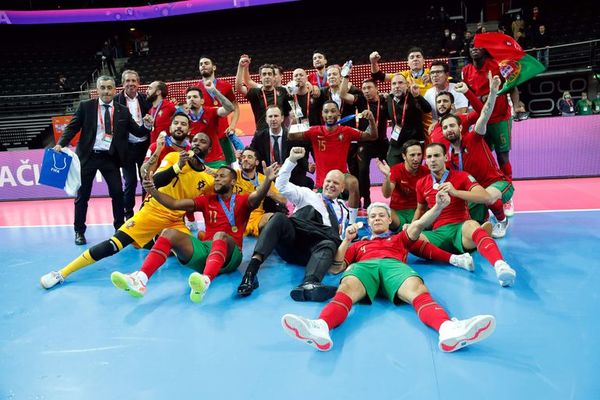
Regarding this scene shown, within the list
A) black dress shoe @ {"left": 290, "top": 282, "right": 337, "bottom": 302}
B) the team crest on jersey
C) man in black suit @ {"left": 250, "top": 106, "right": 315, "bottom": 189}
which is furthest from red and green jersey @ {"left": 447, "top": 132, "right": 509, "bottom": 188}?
black dress shoe @ {"left": 290, "top": 282, "right": 337, "bottom": 302}

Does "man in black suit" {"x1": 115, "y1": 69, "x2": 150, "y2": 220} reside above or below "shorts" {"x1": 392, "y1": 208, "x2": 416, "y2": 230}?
above

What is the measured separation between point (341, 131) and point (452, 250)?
6.36 ft

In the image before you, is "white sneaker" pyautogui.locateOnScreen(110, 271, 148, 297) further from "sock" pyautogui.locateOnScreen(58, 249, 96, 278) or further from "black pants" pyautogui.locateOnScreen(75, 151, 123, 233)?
"black pants" pyautogui.locateOnScreen(75, 151, 123, 233)

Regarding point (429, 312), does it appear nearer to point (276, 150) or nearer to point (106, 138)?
point (276, 150)

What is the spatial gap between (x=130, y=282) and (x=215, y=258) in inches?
28.1

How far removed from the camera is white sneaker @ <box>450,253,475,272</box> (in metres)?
4.14

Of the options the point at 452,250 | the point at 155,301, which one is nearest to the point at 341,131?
the point at 452,250

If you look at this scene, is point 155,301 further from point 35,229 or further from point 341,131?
point 35,229

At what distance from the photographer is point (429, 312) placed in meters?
3.05

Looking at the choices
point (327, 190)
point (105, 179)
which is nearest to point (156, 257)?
point (327, 190)

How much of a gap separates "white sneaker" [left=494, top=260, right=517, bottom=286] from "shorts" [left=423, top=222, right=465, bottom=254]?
691 mm

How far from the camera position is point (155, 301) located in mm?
3963

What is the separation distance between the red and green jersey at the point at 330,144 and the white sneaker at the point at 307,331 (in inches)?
114

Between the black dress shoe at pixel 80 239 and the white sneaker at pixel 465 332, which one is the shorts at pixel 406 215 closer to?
the white sneaker at pixel 465 332
